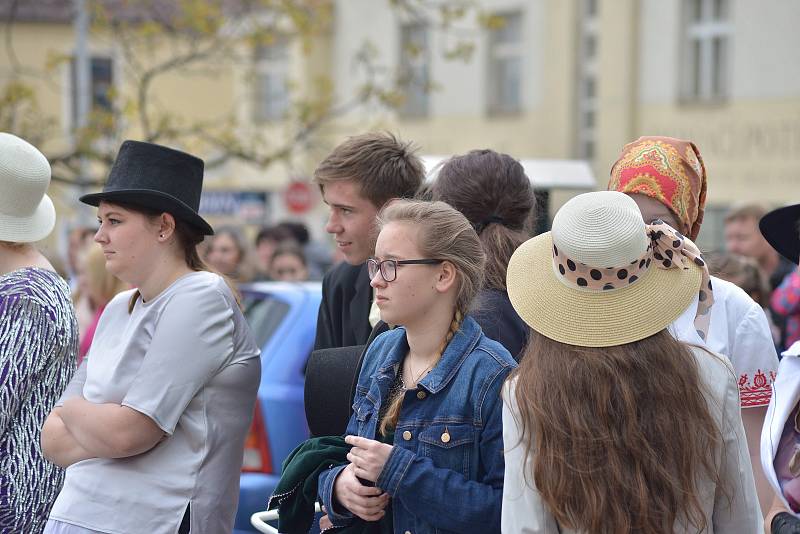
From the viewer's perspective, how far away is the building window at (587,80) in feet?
75.3

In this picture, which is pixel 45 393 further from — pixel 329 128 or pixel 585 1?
pixel 585 1

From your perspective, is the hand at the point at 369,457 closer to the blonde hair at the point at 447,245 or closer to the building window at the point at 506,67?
the blonde hair at the point at 447,245

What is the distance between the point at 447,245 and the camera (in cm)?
309

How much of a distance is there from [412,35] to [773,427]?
78.4 feet

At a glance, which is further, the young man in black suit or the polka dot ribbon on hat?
the young man in black suit

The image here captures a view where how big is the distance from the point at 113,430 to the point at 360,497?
848 mm

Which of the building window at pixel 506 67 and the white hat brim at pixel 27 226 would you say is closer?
the white hat brim at pixel 27 226

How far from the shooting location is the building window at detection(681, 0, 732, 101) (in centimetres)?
2058

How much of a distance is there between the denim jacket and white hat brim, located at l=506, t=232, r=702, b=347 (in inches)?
9.7

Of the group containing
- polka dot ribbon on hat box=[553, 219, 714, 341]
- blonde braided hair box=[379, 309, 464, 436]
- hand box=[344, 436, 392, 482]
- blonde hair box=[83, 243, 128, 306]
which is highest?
polka dot ribbon on hat box=[553, 219, 714, 341]

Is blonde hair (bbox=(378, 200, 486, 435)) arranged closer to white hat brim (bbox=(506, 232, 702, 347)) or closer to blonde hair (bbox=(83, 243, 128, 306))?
white hat brim (bbox=(506, 232, 702, 347))

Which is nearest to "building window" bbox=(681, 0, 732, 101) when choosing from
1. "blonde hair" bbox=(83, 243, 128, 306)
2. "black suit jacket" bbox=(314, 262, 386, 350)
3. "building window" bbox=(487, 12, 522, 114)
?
"building window" bbox=(487, 12, 522, 114)

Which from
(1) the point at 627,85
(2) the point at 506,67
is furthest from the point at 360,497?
(2) the point at 506,67

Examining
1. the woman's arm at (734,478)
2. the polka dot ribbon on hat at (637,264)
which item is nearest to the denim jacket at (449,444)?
the polka dot ribbon on hat at (637,264)
